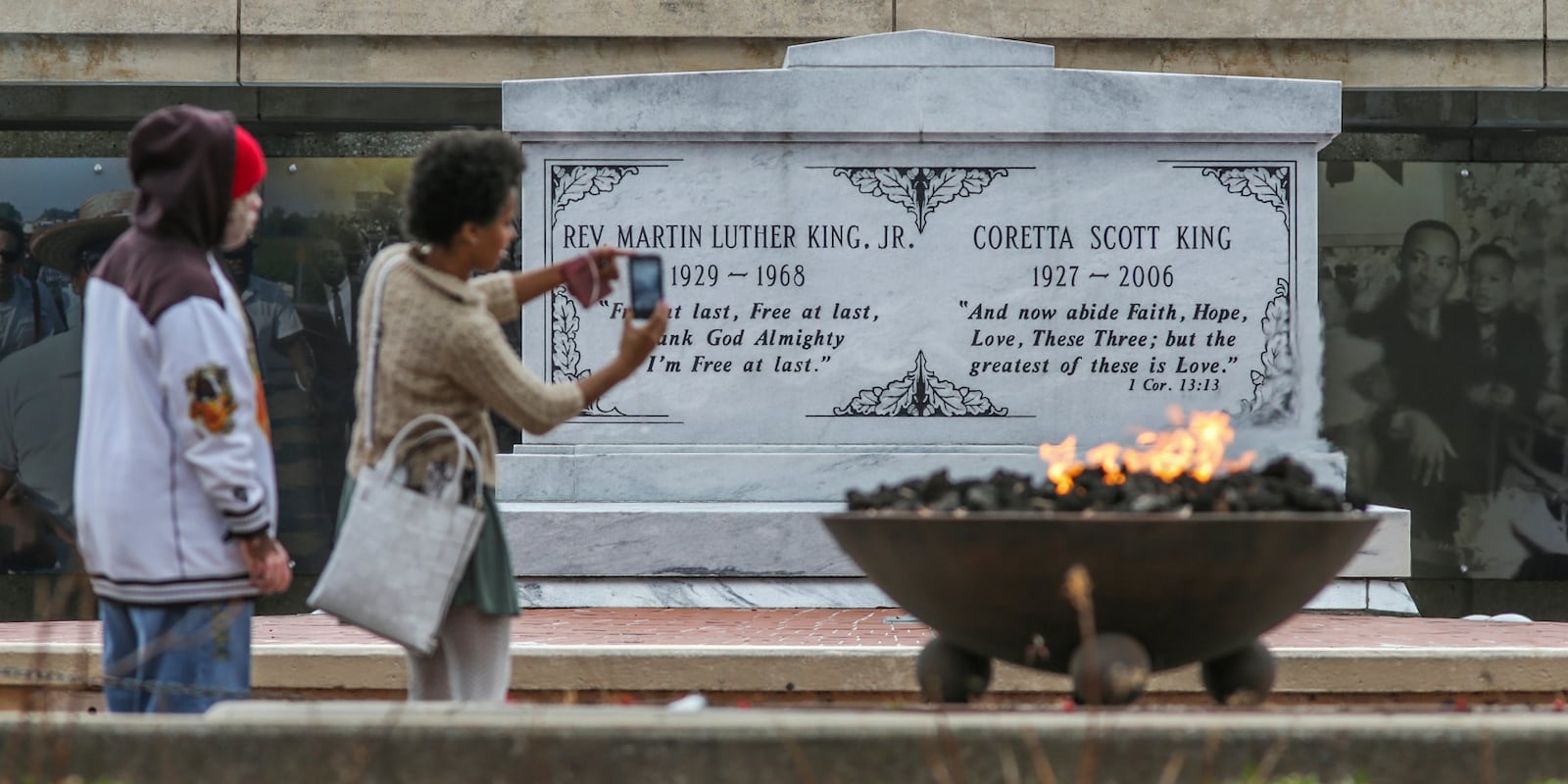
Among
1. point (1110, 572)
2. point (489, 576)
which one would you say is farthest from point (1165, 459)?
point (489, 576)

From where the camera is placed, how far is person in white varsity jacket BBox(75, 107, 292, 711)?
11.4ft

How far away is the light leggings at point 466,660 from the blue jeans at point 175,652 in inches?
14.5

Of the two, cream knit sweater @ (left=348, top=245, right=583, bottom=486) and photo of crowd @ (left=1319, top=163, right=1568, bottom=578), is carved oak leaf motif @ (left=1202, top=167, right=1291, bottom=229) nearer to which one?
photo of crowd @ (left=1319, top=163, right=1568, bottom=578)

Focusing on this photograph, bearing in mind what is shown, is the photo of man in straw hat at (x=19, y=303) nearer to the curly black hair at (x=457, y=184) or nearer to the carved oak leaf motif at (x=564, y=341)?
the carved oak leaf motif at (x=564, y=341)

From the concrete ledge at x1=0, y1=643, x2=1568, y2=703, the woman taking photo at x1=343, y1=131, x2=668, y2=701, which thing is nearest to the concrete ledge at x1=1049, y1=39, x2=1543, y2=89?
the concrete ledge at x1=0, y1=643, x2=1568, y2=703

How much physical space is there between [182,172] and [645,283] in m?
1.11

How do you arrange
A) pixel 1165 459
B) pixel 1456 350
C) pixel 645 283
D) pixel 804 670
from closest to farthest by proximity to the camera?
pixel 645 283
pixel 1165 459
pixel 804 670
pixel 1456 350

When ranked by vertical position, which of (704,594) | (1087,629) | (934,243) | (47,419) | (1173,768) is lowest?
(704,594)

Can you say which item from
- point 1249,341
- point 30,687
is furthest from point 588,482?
point 30,687

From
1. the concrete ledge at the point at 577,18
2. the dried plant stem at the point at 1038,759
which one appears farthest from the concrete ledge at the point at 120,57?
the dried plant stem at the point at 1038,759

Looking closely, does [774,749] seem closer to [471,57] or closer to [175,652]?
[175,652]

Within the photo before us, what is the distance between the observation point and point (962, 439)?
8.63 metres

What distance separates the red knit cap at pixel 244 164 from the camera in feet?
12.1

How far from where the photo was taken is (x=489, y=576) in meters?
3.70
